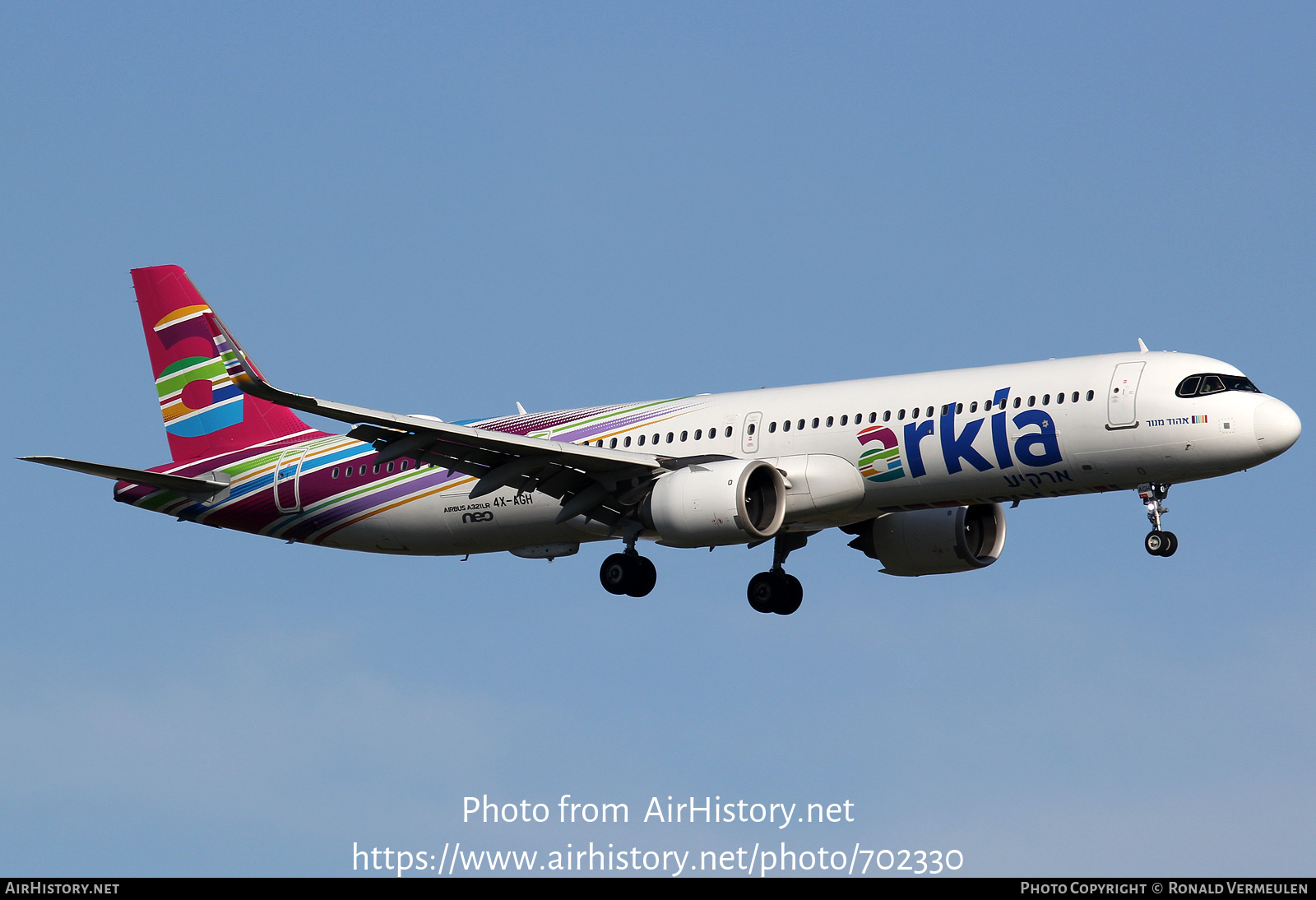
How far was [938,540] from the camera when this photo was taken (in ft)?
139

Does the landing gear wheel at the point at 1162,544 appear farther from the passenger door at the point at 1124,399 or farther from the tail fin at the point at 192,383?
the tail fin at the point at 192,383

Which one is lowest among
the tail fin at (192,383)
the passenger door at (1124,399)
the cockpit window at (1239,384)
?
the passenger door at (1124,399)

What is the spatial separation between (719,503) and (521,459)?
15.6 ft

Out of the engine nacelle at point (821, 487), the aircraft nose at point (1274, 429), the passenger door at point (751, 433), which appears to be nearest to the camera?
the aircraft nose at point (1274, 429)

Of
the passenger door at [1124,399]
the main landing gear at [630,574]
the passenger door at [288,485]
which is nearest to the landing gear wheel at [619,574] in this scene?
the main landing gear at [630,574]

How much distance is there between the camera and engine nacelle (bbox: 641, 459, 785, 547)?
37188mm

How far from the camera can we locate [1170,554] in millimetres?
35781

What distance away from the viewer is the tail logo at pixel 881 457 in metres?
37.2

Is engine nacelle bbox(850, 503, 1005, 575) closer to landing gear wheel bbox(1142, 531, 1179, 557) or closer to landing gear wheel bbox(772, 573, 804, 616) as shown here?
landing gear wheel bbox(772, 573, 804, 616)

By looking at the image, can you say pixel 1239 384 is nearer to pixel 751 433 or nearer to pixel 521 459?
pixel 751 433

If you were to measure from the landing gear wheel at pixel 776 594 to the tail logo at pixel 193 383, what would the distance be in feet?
47.3

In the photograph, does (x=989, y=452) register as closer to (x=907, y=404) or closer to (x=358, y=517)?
(x=907, y=404)

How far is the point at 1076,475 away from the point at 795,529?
7.23 metres

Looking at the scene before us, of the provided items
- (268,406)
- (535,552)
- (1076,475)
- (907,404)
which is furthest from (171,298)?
(1076,475)
